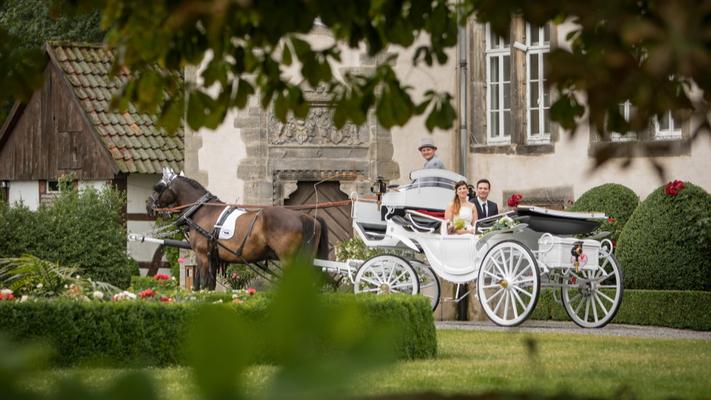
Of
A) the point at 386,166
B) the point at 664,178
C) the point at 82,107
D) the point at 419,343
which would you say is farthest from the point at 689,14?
the point at 82,107

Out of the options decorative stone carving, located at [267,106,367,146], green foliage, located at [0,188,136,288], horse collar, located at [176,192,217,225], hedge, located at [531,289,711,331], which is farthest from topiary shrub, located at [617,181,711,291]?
green foliage, located at [0,188,136,288]

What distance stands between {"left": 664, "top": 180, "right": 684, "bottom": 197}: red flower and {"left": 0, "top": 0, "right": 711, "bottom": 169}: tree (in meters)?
10.6

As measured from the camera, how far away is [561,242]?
12.9 meters

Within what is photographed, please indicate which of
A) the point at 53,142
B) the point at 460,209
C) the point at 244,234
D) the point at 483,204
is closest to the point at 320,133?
the point at 244,234

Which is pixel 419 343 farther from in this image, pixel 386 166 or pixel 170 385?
pixel 386 166

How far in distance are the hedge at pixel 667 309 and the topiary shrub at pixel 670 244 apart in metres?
0.28

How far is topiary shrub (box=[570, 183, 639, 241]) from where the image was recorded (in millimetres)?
16578

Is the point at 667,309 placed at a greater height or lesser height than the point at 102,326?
lesser

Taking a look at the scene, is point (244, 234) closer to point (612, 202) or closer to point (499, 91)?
point (612, 202)

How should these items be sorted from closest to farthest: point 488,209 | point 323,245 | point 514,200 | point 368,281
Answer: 1. point 368,281
2. point 488,209
3. point 323,245
4. point 514,200

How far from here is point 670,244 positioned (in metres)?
14.8

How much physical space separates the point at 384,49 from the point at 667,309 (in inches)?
431

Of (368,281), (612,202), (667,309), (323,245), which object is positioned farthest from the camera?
(612,202)

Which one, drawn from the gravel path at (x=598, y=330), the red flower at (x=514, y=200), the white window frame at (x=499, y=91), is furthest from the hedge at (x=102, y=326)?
the white window frame at (x=499, y=91)
